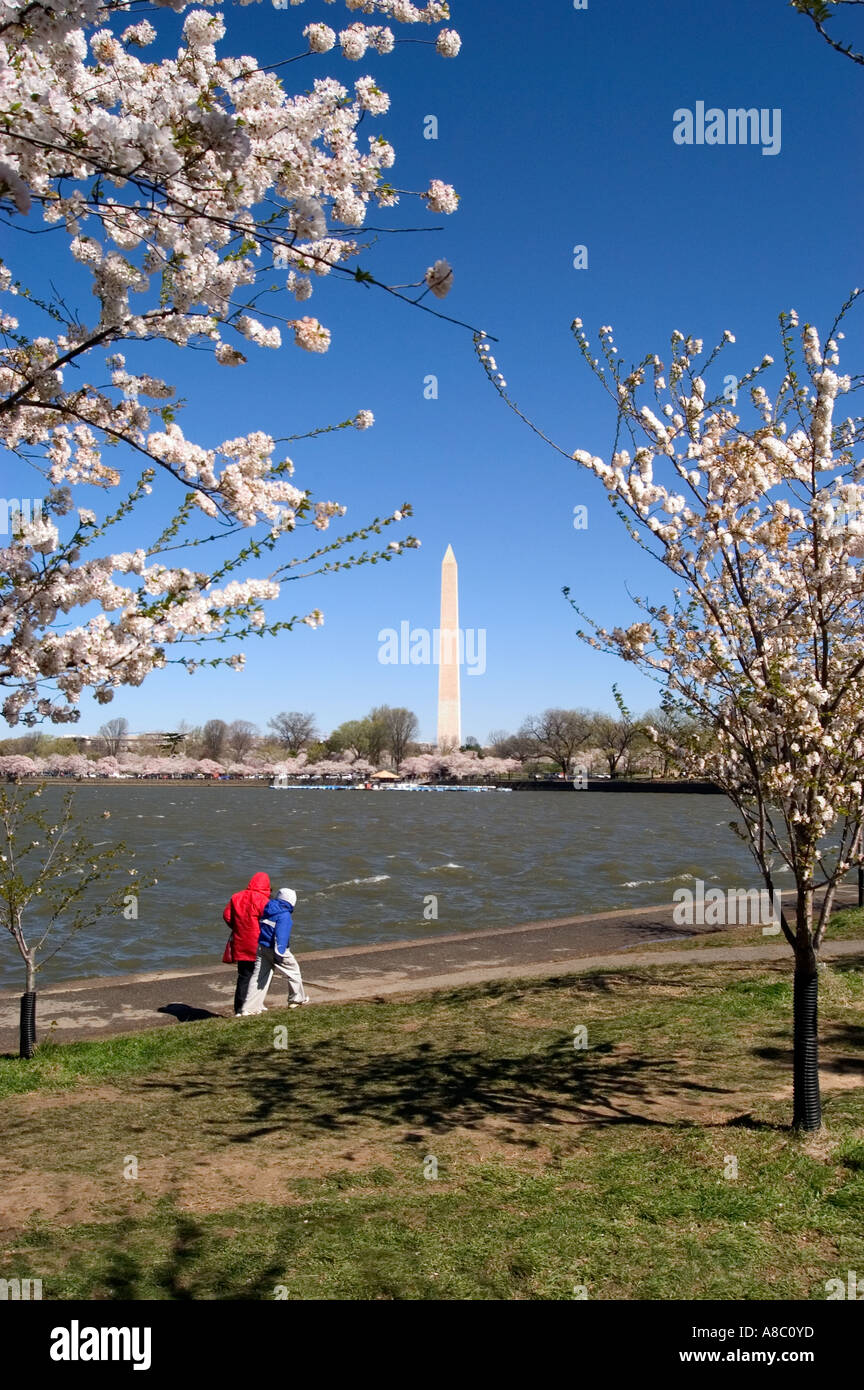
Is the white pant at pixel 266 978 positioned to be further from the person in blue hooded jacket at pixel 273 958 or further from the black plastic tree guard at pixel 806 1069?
the black plastic tree guard at pixel 806 1069

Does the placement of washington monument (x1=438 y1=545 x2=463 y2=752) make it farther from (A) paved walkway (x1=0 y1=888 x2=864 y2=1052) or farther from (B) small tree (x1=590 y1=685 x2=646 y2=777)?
(A) paved walkway (x1=0 y1=888 x2=864 y2=1052)

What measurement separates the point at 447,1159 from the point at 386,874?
2508 cm

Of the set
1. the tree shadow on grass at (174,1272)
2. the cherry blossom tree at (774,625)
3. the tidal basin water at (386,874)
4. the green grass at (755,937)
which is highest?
the cherry blossom tree at (774,625)

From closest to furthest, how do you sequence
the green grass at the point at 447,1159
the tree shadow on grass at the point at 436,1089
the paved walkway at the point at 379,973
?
the green grass at the point at 447,1159
the tree shadow on grass at the point at 436,1089
the paved walkway at the point at 379,973

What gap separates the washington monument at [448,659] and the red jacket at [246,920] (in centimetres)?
8131

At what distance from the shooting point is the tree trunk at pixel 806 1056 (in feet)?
19.3

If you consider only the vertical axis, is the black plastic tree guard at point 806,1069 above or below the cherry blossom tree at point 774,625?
below

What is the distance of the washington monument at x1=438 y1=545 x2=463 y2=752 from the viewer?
9169cm

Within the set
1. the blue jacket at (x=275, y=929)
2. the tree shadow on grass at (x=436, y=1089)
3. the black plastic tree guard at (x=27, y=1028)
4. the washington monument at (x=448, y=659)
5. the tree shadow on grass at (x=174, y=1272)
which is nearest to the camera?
the tree shadow on grass at (x=174, y=1272)

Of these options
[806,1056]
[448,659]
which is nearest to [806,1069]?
[806,1056]

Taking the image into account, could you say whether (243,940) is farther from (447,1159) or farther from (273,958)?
(447,1159)

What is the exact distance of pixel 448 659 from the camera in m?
98.6

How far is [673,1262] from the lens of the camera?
4590mm

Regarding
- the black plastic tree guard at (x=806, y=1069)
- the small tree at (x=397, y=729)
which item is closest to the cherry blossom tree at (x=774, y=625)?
the black plastic tree guard at (x=806, y=1069)
